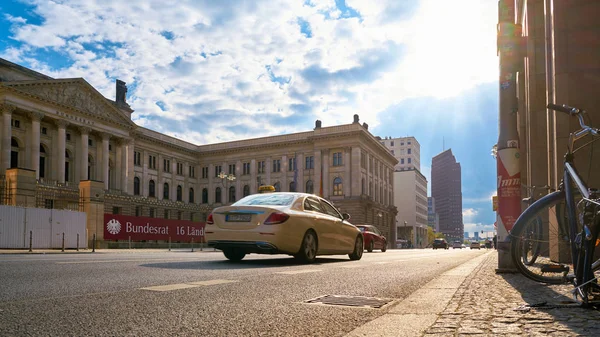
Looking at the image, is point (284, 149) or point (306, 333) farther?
point (284, 149)

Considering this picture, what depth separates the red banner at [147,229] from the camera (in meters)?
35.9

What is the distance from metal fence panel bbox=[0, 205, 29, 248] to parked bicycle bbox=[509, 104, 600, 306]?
76.2ft

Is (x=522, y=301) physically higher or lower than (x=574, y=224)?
lower

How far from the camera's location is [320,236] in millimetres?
11062

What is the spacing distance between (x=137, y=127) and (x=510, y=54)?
67.2 m

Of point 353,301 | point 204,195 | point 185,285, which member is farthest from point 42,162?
point 353,301

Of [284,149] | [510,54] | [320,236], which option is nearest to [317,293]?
[510,54]

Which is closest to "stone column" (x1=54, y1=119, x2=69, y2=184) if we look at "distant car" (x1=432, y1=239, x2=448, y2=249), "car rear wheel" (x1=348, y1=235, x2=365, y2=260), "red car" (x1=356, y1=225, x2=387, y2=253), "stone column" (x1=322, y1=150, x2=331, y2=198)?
"stone column" (x1=322, y1=150, x2=331, y2=198)

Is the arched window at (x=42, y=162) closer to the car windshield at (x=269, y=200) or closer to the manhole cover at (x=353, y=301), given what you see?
the car windshield at (x=269, y=200)

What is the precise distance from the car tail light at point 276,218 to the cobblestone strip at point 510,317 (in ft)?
16.5

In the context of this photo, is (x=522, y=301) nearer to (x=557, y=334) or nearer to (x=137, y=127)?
(x=557, y=334)

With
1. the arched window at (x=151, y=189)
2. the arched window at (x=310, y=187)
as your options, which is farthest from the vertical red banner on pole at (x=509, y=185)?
the arched window at (x=151, y=189)

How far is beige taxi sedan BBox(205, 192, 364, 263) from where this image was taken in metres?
9.69

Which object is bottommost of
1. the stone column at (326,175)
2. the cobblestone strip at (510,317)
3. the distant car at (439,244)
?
the distant car at (439,244)
